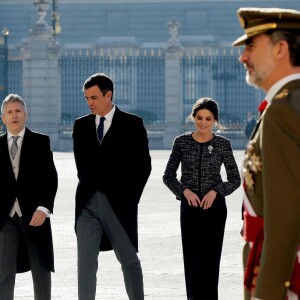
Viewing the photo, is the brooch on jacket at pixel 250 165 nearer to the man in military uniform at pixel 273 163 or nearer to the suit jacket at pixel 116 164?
the man in military uniform at pixel 273 163

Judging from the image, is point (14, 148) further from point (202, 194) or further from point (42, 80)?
point (42, 80)

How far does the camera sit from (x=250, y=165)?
13.2 ft

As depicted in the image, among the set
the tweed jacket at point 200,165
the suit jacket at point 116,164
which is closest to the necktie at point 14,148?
the suit jacket at point 116,164

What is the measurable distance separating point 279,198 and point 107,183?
3.75 metres

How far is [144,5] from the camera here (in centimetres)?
6544

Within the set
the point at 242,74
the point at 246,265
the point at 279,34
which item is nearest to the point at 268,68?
the point at 279,34

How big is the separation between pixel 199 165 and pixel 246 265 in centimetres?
400

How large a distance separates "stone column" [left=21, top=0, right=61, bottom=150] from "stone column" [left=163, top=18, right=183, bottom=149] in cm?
370

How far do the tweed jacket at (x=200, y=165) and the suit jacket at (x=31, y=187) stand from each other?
2.97 feet

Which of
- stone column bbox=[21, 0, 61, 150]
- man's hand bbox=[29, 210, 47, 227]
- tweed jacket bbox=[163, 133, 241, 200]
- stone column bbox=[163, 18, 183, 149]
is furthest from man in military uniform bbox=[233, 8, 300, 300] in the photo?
stone column bbox=[163, 18, 183, 149]

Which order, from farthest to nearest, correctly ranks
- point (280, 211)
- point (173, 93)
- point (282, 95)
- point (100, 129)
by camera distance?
point (173, 93), point (100, 129), point (282, 95), point (280, 211)

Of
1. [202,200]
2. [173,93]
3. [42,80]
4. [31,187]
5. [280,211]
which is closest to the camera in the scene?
[280,211]

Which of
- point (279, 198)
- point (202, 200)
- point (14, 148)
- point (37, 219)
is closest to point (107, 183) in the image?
point (37, 219)

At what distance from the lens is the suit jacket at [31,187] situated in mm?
7371
